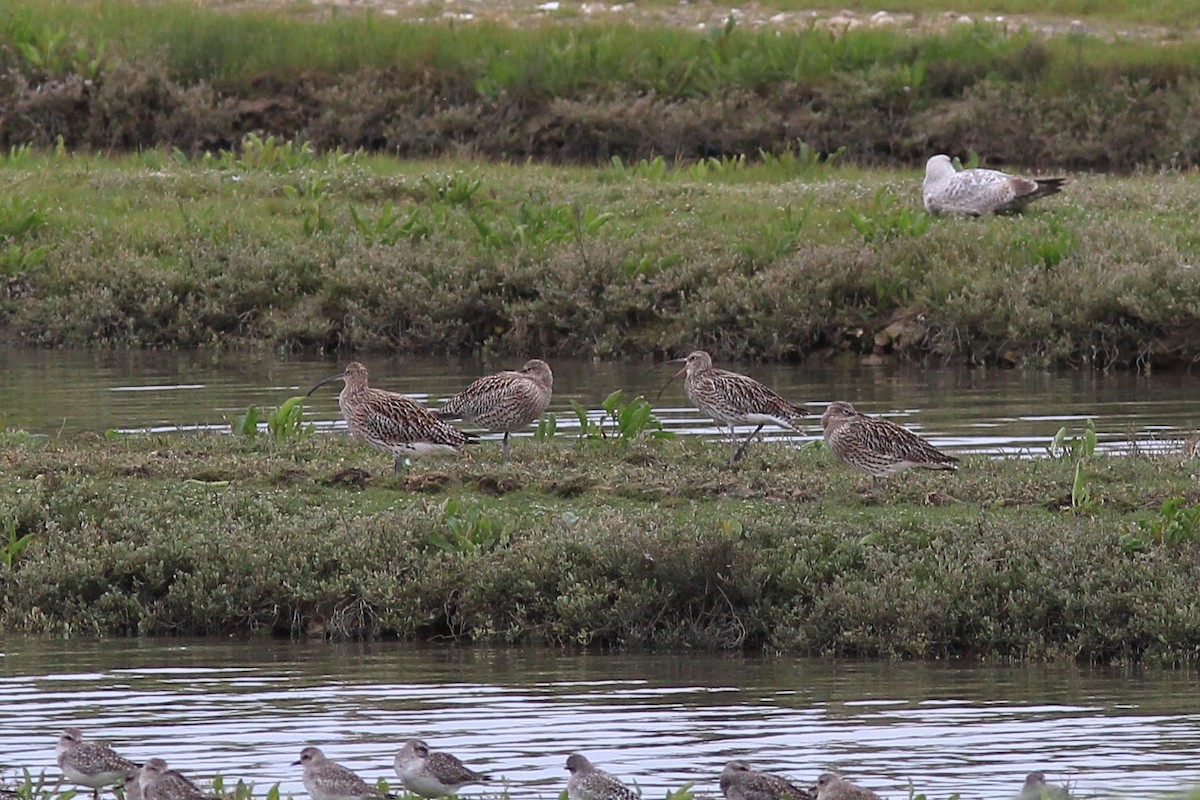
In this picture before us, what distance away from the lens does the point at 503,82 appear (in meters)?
33.3

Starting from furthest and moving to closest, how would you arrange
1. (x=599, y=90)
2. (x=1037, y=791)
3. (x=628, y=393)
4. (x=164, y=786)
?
(x=599, y=90) → (x=628, y=393) → (x=164, y=786) → (x=1037, y=791)

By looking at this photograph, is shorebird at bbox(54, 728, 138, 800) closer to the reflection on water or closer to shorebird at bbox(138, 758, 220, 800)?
shorebird at bbox(138, 758, 220, 800)

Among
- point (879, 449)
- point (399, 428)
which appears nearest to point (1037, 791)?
point (879, 449)

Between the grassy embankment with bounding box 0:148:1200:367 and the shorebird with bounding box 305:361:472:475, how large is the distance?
8.36m

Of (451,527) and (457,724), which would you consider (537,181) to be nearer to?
(451,527)

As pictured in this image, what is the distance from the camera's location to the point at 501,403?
52.5 ft

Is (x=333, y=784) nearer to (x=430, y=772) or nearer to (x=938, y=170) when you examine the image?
(x=430, y=772)

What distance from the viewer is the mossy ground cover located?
12.1m

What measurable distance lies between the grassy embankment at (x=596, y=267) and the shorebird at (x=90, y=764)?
14814 mm

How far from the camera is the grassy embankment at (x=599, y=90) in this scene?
3180 cm

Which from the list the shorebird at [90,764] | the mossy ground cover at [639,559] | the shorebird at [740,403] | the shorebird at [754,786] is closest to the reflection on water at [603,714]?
the mossy ground cover at [639,559]

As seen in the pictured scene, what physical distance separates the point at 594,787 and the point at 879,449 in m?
6.09

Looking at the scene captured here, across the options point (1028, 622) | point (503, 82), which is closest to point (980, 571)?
point (1028, 622)

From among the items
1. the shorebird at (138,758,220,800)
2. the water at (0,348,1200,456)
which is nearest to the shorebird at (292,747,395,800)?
the shorebird at (138,758,220,800)
